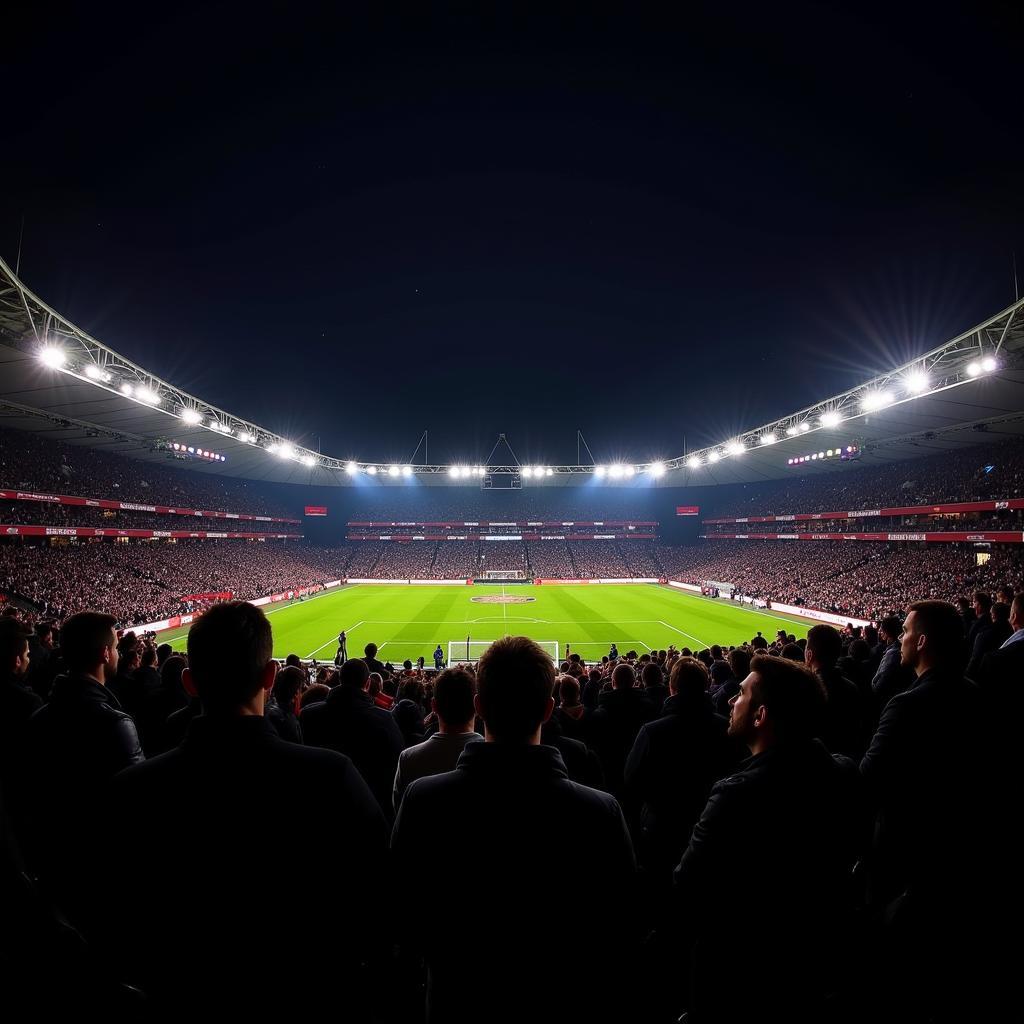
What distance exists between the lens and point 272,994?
5.41 feet

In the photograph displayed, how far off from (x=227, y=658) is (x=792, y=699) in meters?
2.57

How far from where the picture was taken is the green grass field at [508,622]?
30516mm

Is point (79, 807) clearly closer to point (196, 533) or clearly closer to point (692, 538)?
point (196, 533)

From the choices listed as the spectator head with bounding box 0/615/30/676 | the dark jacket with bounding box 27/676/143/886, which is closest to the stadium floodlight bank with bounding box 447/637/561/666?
the spectator head with bounding box 0/615/30/676

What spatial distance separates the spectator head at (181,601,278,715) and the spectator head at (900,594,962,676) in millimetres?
4243

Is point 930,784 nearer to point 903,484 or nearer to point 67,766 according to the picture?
point 67,766

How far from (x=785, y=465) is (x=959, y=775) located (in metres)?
62.0

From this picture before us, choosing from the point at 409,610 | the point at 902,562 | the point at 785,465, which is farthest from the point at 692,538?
the point at 409,610

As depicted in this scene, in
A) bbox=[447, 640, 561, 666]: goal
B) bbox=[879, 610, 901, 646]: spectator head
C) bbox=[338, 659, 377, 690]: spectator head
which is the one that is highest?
bbox=[338, 659, 377, 690]: spectator head

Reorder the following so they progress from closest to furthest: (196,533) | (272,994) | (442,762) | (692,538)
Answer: (272,994) → (442,762) → (196,533) → (692,538)

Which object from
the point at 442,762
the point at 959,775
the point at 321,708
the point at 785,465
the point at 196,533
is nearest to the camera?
the point at 959,775

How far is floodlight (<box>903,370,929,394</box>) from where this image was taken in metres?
25.2

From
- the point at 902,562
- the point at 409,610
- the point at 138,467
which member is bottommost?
the point at 409,610

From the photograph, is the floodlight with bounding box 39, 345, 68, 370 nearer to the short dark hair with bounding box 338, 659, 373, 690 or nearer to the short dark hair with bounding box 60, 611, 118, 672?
the short dark hair with bounding box 60, 611, 118, 672
